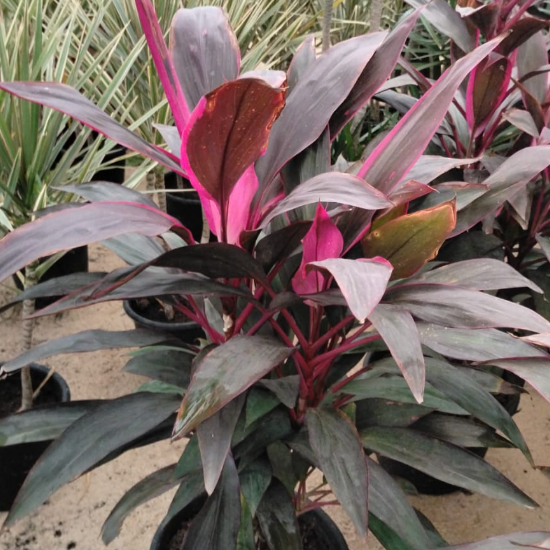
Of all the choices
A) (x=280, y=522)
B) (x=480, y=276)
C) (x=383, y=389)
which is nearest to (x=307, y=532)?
(x=280, y=522)

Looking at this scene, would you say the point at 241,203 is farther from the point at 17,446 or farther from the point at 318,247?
the point at 17,446

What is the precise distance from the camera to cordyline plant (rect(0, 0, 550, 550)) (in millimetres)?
543

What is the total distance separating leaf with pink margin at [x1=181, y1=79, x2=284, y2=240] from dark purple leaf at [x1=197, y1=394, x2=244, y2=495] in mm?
231

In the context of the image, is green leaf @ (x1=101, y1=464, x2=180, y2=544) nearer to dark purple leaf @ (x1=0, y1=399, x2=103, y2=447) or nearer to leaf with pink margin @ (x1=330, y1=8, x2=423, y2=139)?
dark purple leaf @ (x1=0, y1=399, x2=103, y2=447)

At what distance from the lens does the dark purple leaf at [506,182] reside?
0.73 m

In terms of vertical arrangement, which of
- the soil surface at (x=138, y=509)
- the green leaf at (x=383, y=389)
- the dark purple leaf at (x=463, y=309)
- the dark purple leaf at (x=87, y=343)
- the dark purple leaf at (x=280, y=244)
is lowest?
the soil surface at (x=138, y=509)

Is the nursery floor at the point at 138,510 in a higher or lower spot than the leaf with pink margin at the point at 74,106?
lower

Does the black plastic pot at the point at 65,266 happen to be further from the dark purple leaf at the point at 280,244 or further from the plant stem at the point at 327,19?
the dark purple leaf at the point at 280,244

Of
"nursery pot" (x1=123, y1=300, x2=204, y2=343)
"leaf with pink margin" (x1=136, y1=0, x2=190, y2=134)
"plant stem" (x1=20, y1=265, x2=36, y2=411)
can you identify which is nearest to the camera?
"leaf with pink margin" (x1=136, y1=0, x2=190, y2=134)

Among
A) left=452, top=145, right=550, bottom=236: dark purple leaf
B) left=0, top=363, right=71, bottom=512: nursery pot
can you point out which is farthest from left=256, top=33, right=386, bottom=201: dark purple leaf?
left=0, top=363, right=71, bottom=512: nursery pot

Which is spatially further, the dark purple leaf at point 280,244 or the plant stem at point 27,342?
the plant stem at point 27,342

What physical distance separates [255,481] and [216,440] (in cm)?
21

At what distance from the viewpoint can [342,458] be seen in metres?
0.68

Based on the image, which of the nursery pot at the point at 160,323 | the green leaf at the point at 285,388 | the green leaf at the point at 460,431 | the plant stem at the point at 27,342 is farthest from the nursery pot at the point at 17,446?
the green leaf at the point at 460,431
